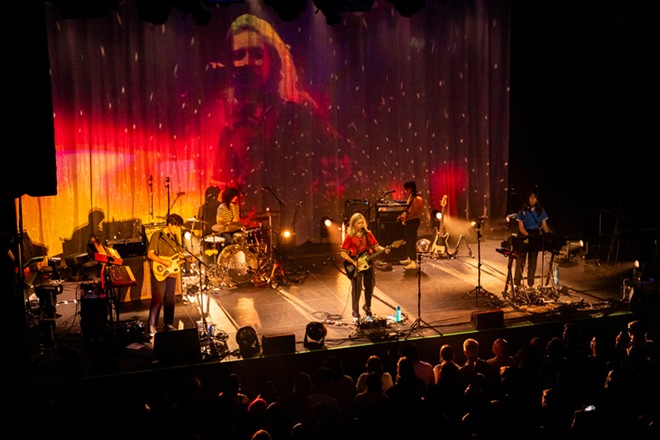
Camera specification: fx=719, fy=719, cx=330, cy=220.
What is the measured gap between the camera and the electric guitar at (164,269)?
9.34 m

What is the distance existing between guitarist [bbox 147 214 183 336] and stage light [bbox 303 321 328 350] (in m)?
1.96

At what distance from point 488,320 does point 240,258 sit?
4454 mm

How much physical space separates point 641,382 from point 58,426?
5105mm

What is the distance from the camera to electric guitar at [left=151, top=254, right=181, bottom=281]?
934 cm

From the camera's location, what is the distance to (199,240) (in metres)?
13.4

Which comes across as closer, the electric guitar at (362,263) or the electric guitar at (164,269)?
the electric guitar at (164,269)

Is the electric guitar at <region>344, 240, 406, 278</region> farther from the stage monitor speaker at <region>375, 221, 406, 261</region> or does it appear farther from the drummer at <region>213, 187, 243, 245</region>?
the stage monitor speaker at <region>375, 221, 406, 261</region>

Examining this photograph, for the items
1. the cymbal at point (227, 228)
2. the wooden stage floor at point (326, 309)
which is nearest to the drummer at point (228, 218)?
the cymbal at point (227, 228)

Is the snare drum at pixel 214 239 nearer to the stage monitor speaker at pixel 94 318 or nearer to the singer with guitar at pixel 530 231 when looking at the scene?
the stage monitor speaker at pixel 94 318

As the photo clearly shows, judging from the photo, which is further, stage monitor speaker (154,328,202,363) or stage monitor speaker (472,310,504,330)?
stage monitor speaker (472,310,504,330)

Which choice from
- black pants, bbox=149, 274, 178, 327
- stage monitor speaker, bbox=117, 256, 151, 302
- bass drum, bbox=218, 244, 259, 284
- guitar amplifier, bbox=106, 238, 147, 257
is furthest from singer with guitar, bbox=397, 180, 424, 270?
black pants, bbox=149, 274, 178, 327

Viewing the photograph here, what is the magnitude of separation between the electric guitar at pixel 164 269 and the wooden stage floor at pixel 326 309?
72 cm

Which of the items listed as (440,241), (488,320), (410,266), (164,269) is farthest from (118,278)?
(440,241)

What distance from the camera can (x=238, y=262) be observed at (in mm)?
12094
